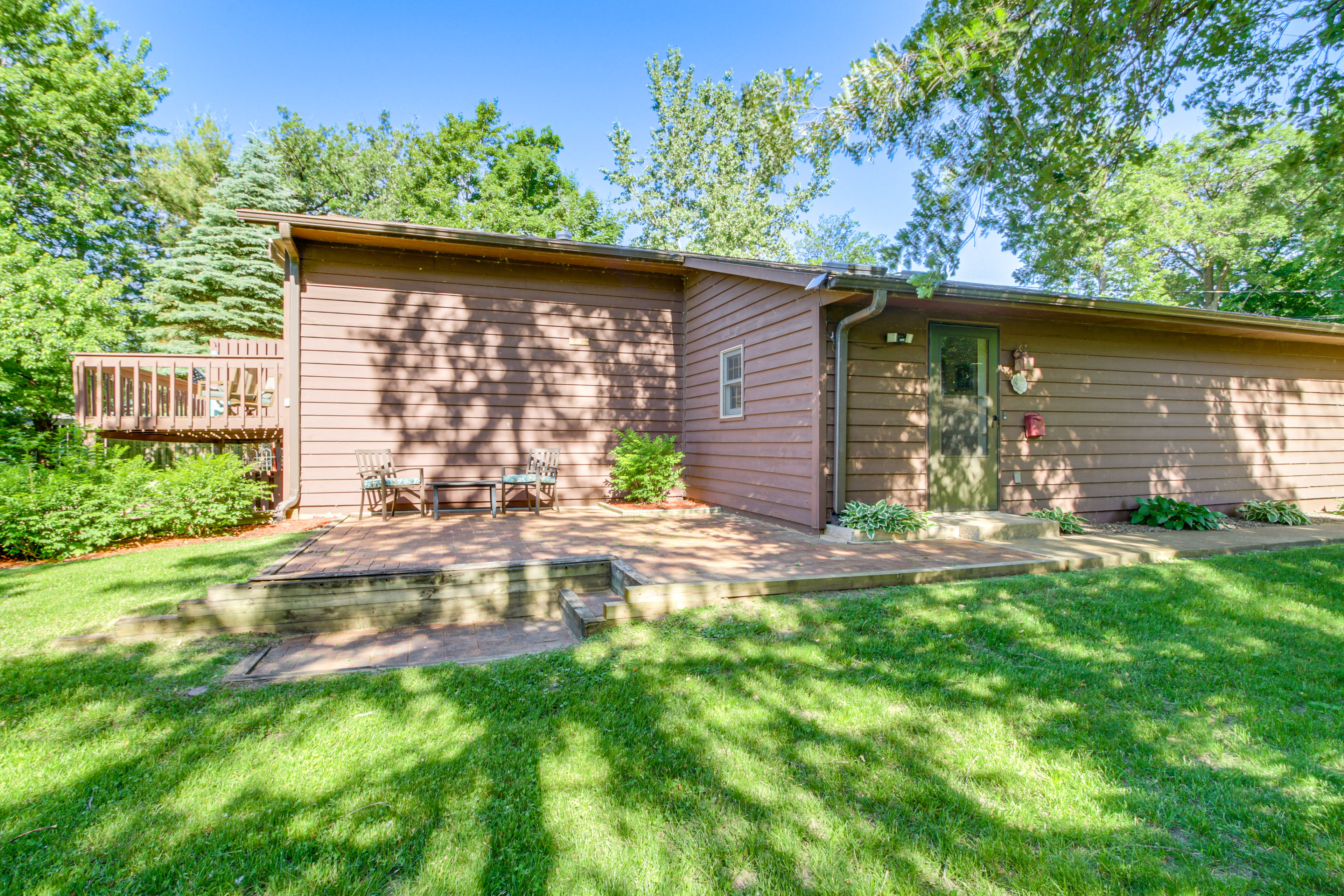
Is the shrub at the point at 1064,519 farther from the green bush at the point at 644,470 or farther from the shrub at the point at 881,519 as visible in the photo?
the green bush at the point at 644,470

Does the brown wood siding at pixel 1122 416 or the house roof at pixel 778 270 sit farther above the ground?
the house roof at pixel 778 270

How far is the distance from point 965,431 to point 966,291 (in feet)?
5.66

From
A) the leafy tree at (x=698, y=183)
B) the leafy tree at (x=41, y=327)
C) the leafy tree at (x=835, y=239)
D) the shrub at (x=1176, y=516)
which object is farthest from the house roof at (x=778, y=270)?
the leafy tree at (x=835, y=239)

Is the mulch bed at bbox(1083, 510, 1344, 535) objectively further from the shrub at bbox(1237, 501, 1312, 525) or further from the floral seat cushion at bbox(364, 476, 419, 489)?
the floral seat cushion at bbox(364, 476, 419, 489)

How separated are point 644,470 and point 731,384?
1686 millimetres

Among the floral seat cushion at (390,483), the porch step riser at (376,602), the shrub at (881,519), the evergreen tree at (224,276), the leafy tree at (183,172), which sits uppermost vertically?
the leafy tree at (183,172)

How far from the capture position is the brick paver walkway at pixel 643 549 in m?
4.22

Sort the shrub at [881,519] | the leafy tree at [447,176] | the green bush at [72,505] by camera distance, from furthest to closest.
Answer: the leafy tree at [447,176] < the shrub at [881,519] < the green bush at [72,505]

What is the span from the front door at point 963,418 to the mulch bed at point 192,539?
23.1ft

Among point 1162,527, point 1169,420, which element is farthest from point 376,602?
point 1169,420

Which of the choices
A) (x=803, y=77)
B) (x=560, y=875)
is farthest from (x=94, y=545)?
(x=803, y=77)

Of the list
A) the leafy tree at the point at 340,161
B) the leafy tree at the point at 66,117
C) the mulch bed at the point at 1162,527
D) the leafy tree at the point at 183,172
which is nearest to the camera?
the mulch bed at the point at 1162,527

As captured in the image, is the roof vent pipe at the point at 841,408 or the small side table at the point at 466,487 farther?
the small side table at the point at 466,487

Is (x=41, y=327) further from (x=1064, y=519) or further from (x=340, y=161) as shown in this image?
(x=1064, y=519)
